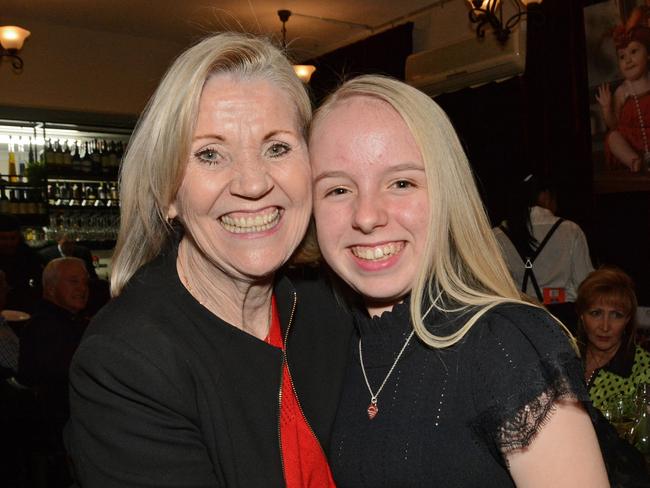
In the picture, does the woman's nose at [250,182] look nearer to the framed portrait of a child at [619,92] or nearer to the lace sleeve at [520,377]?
the lace sleeve at [520,377]

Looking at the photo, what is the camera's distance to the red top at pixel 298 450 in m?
1.47

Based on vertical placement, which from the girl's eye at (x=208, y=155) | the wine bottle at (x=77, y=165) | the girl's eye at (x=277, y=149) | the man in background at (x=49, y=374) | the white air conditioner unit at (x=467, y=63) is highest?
the white air conditioner unit at (x=467, y=63)

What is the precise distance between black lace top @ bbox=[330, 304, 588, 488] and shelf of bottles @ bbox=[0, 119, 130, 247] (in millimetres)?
6562

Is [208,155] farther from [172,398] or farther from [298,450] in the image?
[298,450]

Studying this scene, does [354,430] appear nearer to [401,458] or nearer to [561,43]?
[401,458]

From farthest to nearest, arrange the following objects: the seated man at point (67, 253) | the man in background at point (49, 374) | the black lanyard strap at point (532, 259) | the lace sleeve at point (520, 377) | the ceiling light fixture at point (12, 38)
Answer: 1. the seated man at point (67, 253)
2. the ceiling light fixture at point (12, 38)
3. the black lanyard strap at point (532, 259)
4. the man in background at point (49, 374)
5. the lace sleeve at point (520, 377)

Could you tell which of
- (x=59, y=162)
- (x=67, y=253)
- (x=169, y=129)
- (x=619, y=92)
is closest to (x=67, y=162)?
(x=59, y=162)

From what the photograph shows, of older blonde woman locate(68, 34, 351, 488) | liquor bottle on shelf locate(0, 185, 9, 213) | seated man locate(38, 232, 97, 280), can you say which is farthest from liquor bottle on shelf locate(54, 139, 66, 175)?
older blonde woman locate(68, 34, 351, 488)

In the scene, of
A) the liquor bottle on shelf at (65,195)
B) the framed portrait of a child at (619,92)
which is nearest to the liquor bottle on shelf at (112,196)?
the liquor bottle on shelf at (65,195)

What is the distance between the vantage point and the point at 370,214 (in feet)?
4.71

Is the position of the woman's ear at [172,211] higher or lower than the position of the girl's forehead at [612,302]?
higher

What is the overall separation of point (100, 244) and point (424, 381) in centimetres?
677

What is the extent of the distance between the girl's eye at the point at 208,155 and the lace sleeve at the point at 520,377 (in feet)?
2.03

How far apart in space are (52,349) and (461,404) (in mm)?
2956
